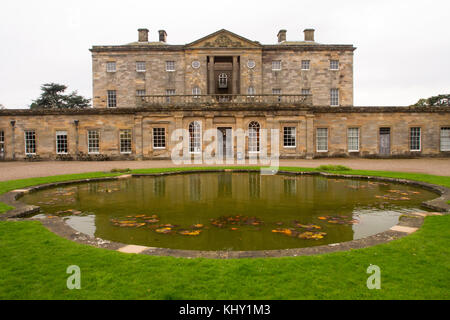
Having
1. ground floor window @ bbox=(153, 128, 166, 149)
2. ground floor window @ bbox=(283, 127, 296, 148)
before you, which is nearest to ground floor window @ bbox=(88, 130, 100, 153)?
ground floor window @ bbox=(153, 128, 166, 149)

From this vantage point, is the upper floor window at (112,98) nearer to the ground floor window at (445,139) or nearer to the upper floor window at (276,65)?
the upper floor window at (276,65)

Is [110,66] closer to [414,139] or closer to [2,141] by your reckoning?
[2,141]

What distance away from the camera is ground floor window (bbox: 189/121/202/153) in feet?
87.5

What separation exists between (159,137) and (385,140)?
21650mm

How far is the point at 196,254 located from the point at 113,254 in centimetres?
118

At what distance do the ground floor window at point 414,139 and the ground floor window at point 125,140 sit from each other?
2707 centimetres

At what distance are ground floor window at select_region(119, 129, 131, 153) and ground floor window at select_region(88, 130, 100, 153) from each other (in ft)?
7.41

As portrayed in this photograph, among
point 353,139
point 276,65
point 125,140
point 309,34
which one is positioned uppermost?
point 309,34

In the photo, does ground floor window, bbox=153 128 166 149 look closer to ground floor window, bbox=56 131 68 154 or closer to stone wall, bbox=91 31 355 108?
ground floor window, bbox=56 131 68 154

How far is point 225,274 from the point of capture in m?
3.54

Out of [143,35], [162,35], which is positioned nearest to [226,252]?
[143,35]
